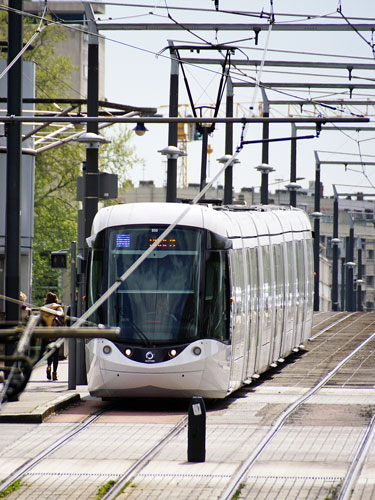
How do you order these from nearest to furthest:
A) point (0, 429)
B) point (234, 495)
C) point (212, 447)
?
1. point (234, 495)
2. point (212, 447)
3. point (0, 429)

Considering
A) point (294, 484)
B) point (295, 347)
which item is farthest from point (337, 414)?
point (295, 347)

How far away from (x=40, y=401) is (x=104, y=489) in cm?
663

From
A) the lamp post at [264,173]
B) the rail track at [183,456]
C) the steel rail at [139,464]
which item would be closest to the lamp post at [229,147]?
the lamp post at [264,173]

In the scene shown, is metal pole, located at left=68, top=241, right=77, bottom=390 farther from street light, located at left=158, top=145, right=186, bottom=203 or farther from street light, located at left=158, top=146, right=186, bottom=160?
street light, located at left=158, top=146, right=186, bottom=160

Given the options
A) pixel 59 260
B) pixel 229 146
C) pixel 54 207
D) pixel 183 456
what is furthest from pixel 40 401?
pixel 54 207

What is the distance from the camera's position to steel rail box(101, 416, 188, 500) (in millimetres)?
12102

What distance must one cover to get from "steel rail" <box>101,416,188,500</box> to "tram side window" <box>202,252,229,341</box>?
68.4 inches

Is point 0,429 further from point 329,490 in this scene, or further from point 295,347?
point 295,347

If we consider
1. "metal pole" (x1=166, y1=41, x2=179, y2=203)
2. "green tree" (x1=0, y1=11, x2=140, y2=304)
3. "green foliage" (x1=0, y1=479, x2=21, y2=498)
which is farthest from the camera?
"green tree" (x1=0, y1=11, x2=140, y2=304)

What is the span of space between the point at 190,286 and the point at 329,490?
658cm

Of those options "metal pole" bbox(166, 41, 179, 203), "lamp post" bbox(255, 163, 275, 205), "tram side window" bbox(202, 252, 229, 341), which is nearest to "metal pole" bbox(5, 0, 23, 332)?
"tram side window" bbox(202, 252, 229, 341)

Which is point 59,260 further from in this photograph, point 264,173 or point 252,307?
point 264,173

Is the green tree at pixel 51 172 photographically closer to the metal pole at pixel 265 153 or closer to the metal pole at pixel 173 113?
the metal pole at pixel 265 153

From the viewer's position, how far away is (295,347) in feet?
90.8
